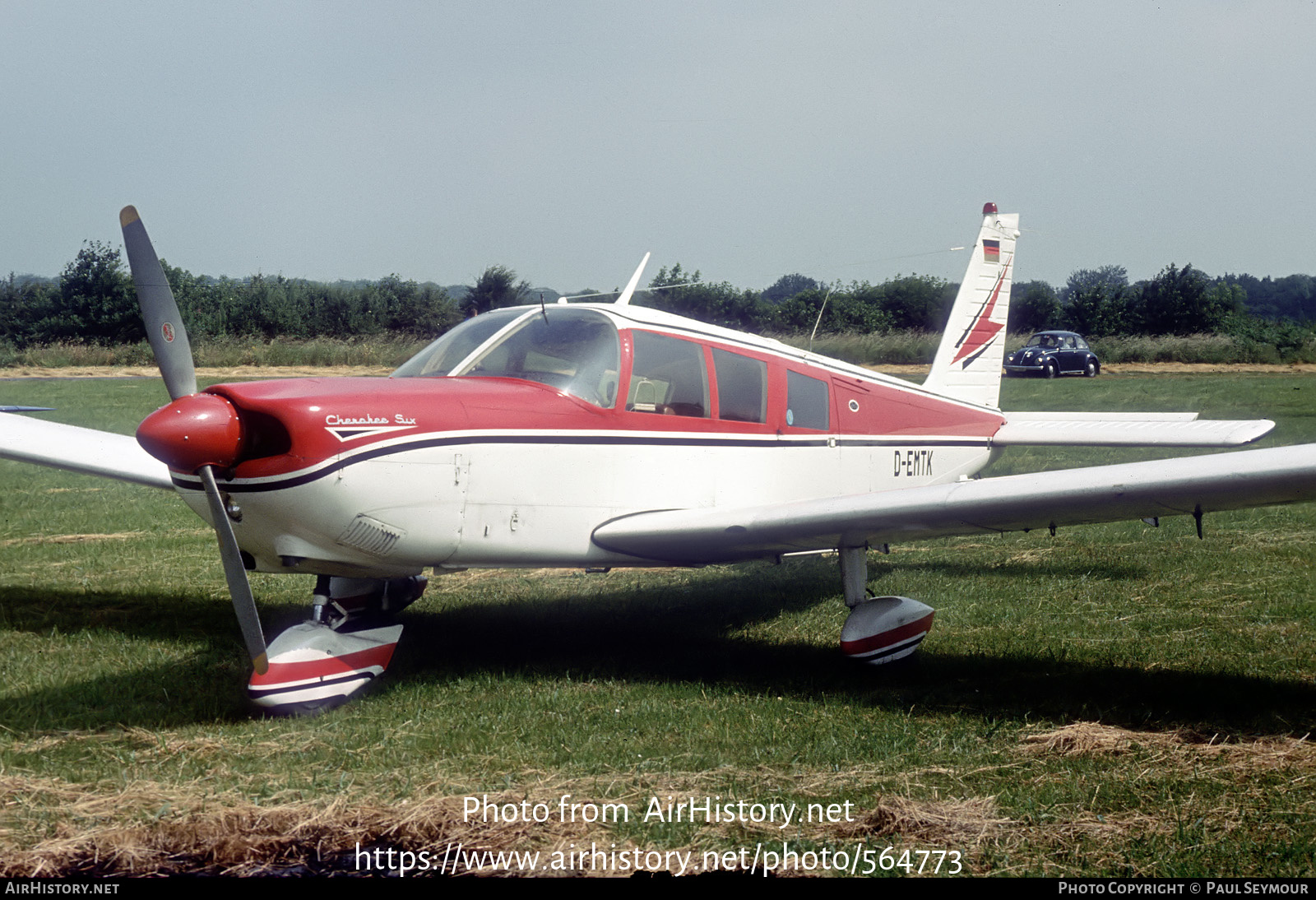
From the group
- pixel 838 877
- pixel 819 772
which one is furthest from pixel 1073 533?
pixel 838 877

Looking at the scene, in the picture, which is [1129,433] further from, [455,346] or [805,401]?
[455,346]

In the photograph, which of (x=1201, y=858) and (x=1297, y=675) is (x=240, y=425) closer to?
(x=1201, y=858)

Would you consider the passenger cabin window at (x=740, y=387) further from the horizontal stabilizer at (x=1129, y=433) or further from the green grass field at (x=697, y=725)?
the horizontal stabilizer at (x=1129, y=433)

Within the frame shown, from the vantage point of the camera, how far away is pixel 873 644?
18.9 feet

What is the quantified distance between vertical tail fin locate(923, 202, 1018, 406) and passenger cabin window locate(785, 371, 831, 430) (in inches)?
88.2

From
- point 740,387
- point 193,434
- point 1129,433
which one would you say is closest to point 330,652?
point 193,434

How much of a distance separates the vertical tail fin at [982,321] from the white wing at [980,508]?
3152 mm

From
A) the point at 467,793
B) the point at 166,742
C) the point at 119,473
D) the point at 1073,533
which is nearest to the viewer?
the point at 467,793

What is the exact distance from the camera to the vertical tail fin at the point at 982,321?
8852mm

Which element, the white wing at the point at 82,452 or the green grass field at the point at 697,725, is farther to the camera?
the white wing at the point at 82,452

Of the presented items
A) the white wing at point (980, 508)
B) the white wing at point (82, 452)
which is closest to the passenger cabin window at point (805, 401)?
the white wing at point (980, 508)

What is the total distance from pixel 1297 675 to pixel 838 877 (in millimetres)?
3494

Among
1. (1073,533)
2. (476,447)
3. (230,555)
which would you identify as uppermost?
(476,447)

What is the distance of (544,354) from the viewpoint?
570cm
